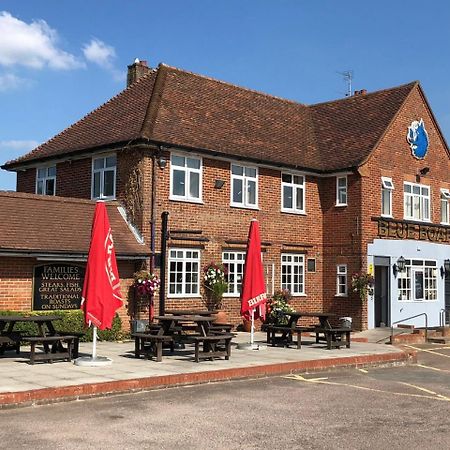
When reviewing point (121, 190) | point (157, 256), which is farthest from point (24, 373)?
point (121, 190)

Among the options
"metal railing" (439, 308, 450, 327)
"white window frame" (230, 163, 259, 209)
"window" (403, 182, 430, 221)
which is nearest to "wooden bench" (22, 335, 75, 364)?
"white window frame" (230, 163, 259, 209)

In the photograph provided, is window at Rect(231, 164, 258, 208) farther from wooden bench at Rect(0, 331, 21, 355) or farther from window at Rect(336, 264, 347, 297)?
wooden bench at Rect(0, 331, 21, 355)

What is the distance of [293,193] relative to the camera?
77.5 ft

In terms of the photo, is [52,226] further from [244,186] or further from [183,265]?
[244,186]

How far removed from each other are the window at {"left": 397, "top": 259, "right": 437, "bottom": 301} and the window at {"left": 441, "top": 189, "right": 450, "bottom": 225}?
205 cm

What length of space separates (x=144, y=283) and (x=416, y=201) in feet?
40.9

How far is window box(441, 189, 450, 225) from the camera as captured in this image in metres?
27.0

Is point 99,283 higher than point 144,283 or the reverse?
the reverse

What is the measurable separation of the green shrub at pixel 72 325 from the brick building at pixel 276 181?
216cm

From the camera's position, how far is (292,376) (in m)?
12.9

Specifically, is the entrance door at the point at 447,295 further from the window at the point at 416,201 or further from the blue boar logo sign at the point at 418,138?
the blue boar logo sign at the point at 418,138

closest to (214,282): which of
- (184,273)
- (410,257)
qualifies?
(184,273)

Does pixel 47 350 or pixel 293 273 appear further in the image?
pixel 293 273

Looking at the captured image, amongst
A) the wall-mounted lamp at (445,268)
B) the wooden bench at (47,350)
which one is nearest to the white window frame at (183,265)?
the wooden bench at (47,350)
